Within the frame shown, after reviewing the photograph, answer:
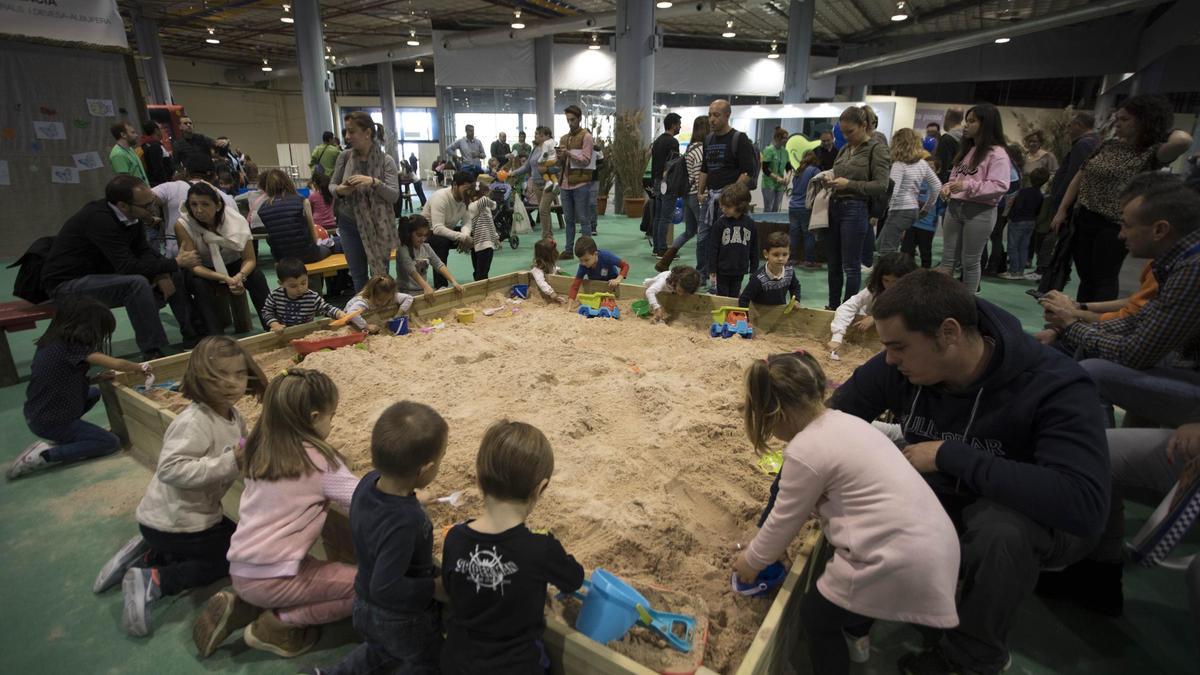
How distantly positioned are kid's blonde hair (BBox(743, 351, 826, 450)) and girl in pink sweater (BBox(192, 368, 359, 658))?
3.80 feet

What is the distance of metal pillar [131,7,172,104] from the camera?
13203mm

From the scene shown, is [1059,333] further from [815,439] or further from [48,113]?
[48,113]

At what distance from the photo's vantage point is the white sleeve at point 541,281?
4746 mm

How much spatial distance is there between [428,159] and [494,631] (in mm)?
20555

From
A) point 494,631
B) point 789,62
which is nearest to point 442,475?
point 494,631

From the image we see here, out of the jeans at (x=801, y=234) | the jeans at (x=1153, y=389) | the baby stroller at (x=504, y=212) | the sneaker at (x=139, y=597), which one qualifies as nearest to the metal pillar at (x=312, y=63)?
the baby stroller at (x=504, y=212)

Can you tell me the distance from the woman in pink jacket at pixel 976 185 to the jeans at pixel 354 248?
4.20 meters

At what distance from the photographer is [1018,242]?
20.1 feet

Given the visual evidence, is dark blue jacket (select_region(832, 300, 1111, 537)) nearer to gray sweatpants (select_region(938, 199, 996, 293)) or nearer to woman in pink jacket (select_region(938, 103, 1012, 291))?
woman in pink jacket (select_region(938, 103, 1012, 291))

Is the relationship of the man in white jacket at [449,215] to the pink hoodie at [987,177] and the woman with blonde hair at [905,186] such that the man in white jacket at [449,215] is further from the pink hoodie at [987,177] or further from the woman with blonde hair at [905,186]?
the pink hoodie at [987,177]

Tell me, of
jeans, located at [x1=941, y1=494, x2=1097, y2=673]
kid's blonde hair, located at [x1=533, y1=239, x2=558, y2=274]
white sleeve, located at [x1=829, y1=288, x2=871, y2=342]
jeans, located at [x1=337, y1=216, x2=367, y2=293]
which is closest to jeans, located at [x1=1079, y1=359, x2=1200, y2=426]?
jeans, located at [x1=941, y1=494, x2=1097, y2=673]

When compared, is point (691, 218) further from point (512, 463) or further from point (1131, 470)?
point (512, 463)

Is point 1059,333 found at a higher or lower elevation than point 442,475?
higher

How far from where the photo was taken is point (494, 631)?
132cm
